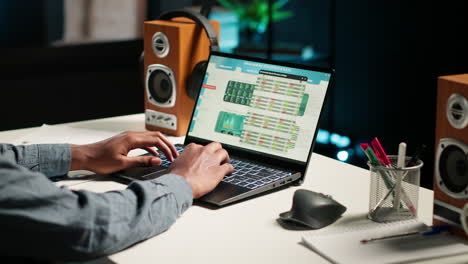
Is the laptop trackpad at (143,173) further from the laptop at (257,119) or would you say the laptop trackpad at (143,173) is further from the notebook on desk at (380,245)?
the notebook on desk at (380,245)

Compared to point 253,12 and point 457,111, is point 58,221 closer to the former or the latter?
point 457,111

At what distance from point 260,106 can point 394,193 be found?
17.0 inches

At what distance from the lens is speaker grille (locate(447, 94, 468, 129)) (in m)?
1.04

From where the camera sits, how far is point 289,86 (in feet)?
4.77

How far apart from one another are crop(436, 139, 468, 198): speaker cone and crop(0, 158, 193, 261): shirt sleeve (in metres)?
0.51

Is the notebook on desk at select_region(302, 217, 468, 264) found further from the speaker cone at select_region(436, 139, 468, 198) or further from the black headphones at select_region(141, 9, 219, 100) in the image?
the black headphones at select_region(141, 9, 219, 100)

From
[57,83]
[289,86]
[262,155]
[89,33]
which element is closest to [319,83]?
[289,86]

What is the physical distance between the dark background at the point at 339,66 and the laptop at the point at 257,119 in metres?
1.69

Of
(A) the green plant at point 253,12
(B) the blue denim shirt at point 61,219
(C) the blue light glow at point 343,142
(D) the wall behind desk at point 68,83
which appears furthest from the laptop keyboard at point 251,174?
(A) the green plant at point 253,12

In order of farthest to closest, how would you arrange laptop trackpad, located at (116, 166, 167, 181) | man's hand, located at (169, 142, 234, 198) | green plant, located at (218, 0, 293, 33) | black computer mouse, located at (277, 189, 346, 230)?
1. green plant, located at (218, 0, 293, 33)
2. laptop trackpad, located at (116, 166, 167, 181)
3. man's hand, located at (169, 142, 234, 198)
4. black computer mouse, located at (277, 189, 346, 230)

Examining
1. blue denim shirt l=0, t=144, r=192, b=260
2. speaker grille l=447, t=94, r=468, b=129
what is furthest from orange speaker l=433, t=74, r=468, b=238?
blue denim shirt l=0, t=144, r=192, b=260

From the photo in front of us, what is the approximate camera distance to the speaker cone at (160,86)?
6.16 feet

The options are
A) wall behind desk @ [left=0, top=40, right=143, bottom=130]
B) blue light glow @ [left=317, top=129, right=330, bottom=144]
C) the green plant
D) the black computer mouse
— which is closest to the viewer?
the black computer mouse

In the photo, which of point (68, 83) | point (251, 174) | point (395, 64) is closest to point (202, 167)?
point (251, 174)
